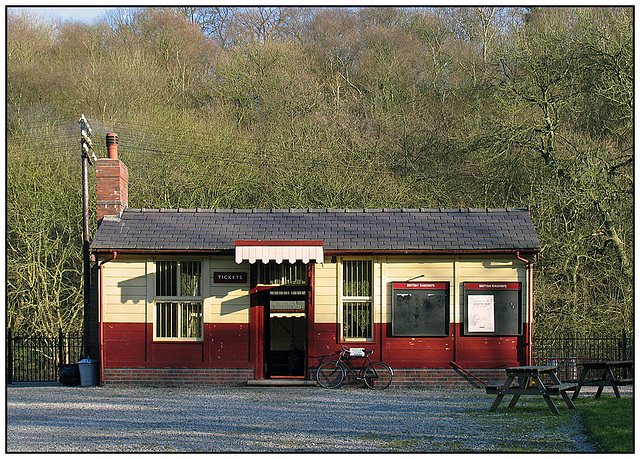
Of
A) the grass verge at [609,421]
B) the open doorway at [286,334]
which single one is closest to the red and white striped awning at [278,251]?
the open doorway at [286,334]

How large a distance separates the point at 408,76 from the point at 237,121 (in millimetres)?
7877

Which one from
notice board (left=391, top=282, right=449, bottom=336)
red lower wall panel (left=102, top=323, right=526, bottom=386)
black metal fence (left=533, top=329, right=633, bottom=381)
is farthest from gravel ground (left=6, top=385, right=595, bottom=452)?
black metal fence (left=533, top=329, right=633, bottom=381)

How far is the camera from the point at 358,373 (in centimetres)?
1429

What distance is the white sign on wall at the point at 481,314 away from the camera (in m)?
14.3

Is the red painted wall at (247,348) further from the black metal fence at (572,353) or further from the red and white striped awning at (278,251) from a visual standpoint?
the black metal fence at (572,353)

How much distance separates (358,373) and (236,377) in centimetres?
250

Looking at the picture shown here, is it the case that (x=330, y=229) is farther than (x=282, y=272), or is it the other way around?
(x=330, y=229)

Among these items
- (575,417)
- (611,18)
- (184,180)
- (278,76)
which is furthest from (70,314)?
(611,18)

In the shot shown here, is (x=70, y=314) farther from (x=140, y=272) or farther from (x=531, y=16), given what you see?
(x=531, y=16)

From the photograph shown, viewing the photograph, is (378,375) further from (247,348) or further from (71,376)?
(71,376)

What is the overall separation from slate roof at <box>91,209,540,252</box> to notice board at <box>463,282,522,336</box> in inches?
32.1

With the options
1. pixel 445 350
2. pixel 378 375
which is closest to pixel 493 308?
pixel 445 350

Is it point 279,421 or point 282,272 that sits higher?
point 282,272

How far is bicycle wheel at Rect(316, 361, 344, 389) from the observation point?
14227 millimetres
